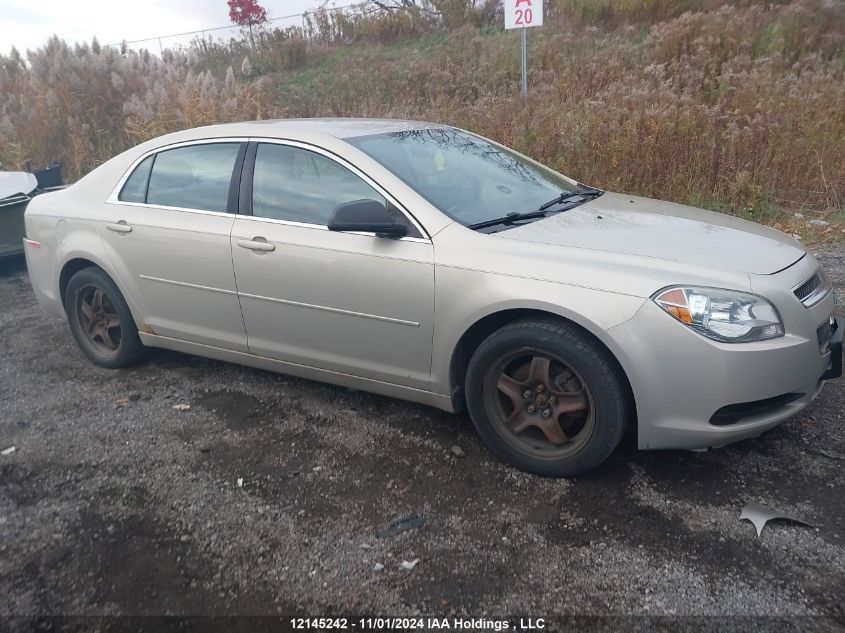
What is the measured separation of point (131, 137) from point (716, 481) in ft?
31.6

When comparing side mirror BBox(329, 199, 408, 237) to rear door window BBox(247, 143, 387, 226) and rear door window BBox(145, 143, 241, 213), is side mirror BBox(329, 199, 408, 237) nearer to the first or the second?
rear door window BBox(247, 143, 387, 226)

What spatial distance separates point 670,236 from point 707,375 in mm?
773

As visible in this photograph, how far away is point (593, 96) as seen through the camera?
895 cm

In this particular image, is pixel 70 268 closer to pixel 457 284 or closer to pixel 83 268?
pixel 83 268

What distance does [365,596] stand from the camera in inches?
99.3

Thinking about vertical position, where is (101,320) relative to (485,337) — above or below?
below

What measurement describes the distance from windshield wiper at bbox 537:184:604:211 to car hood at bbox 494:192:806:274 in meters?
0.16

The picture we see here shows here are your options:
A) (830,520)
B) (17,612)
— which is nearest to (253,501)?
(17,612)

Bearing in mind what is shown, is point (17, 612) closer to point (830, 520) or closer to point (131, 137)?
point (830, 520)

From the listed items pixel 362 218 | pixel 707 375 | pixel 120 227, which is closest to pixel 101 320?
pixel 120 227

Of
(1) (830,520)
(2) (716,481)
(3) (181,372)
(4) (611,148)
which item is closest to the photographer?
(1) (830,520)

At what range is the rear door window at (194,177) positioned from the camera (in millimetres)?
4066

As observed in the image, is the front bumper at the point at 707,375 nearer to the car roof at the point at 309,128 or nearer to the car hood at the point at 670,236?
the car hood at the point at 670,236

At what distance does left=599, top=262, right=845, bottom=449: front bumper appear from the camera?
2758mm
